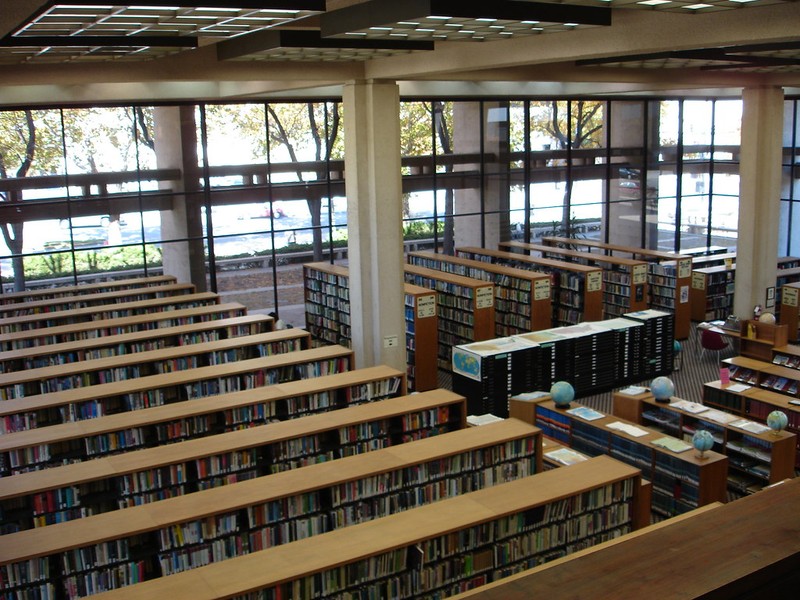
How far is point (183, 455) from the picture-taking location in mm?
6469

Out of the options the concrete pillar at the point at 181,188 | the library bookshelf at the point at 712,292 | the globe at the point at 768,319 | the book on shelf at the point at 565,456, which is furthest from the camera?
the library bookshelf at the point at 712,292

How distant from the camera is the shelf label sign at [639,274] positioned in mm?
14102

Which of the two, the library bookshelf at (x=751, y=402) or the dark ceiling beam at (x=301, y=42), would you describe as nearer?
the dark ceiling beam at (x=301, y=42)

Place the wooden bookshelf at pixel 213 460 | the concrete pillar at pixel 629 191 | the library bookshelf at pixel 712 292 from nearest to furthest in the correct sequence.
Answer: the wooden bookshelf at pixel 213 460 < the library bookshelf at pixel 712 292 < the concrete pillar at pixel 629 191

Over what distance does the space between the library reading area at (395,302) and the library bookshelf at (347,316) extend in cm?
6

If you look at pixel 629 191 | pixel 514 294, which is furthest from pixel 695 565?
pixel 629 191

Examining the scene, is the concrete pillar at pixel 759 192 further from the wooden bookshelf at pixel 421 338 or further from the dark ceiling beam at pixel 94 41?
the dark ceiling beam at pixel 94 41

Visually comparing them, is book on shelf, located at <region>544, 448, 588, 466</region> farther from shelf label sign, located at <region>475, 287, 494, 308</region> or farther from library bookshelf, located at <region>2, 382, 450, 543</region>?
shelf label sign, located at <region>475, 287, 494, 308</region>

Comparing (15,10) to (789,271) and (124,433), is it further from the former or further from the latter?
(789,271)

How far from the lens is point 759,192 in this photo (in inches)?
557

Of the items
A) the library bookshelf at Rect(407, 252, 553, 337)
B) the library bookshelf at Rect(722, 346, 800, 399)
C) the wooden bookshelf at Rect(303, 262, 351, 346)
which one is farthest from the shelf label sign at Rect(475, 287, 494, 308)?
the library bookshelf at Rect(722, 346, 800, 399)

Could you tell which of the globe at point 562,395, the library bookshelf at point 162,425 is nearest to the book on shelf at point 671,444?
the globe at point 562,395

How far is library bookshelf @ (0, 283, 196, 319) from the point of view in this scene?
12.0 meters

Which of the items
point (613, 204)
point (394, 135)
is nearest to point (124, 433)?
point (394, 135)
